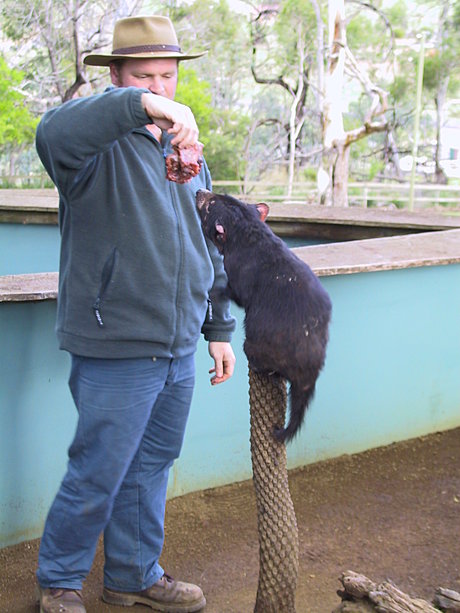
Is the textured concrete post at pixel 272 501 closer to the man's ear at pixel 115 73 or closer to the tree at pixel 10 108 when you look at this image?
the man's ear at pixel 115 73

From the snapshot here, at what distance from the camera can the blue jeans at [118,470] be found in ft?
6.52

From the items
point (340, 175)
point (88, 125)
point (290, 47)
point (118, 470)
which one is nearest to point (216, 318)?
point (118, 470)

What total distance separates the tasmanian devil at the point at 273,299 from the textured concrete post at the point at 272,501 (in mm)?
50

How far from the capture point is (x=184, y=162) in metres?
1.67

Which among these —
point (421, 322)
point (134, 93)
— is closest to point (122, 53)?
point (134, 93)

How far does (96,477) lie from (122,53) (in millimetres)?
1103

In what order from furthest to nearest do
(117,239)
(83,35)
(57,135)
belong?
1. (83,35)
2. (117,239)
3. (57,135)

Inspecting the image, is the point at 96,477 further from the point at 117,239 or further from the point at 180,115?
the point at 180,115

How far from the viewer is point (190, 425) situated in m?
2.95

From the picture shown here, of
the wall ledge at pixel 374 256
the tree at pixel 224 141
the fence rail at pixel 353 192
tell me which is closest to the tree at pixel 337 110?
the fence rail at pixel 353 192

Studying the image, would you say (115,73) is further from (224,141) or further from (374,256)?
(224,141)

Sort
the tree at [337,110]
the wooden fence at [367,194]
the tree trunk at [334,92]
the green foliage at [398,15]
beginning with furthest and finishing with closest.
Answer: the green foliage at [398,15] → the wooden fence at [367,194] → the tree trunk at [334,92] → the tree at [337,110]

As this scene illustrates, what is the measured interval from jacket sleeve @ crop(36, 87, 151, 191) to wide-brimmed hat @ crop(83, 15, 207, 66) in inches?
11.9

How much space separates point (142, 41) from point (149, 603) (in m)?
1.60
